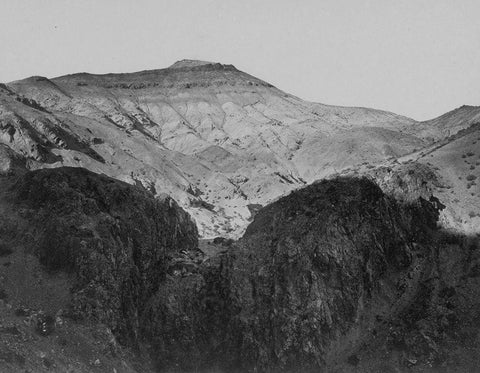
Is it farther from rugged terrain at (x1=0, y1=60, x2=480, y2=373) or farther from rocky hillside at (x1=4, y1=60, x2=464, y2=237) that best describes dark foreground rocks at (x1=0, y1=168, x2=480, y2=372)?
rocky hillside at (x1=4, y1=60, x2=464, y2=237)

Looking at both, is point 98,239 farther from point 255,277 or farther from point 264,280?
point 264,280

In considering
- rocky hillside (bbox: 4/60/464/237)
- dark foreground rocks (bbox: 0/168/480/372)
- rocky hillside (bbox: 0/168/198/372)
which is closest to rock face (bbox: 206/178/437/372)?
dark foreground rocks (bbox: 0/168/480/372)

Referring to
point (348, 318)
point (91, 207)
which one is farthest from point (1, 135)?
point (348, 318)

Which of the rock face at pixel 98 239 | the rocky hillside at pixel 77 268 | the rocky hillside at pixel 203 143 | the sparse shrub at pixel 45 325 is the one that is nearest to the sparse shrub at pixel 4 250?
the rocky hillside at pixel 77 268

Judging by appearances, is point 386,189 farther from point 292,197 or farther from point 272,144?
point 272,144

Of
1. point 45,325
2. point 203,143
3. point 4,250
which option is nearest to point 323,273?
point 45,325

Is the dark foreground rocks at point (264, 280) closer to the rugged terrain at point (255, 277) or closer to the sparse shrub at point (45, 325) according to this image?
the rugged terrain at point (255, 277)
